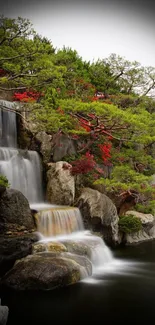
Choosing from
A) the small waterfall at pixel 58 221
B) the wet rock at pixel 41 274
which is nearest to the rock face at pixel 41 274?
the wet rock at pixel 41 274

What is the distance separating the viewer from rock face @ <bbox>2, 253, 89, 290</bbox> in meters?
6.04

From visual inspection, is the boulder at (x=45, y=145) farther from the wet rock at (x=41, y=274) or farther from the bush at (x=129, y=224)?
the wet rock at (x=41, y=274)

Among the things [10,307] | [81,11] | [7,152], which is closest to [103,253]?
[10,307]

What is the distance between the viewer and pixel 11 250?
6.77m

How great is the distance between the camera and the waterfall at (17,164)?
9602mm

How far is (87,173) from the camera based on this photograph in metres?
11.4

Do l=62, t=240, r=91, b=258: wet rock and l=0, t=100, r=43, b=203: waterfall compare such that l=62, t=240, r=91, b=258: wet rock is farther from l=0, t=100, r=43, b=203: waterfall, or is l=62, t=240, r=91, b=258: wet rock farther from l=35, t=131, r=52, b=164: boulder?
l=35, t=131, r=52, b=164: boulder

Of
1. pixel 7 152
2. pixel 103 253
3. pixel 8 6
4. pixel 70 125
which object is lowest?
pixel 103 253

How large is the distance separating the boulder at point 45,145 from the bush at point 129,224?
3357 millimetres

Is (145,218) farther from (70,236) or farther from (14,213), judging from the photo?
(14,213)

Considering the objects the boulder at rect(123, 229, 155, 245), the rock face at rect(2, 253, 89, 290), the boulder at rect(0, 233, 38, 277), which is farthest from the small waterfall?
the boulder at rect(123, 229, 155, 245)

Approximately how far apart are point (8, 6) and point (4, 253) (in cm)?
507

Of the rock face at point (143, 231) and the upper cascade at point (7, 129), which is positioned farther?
the upper cascade at point (7, 129)

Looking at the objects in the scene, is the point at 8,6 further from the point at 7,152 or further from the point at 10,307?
the point at 10,307
